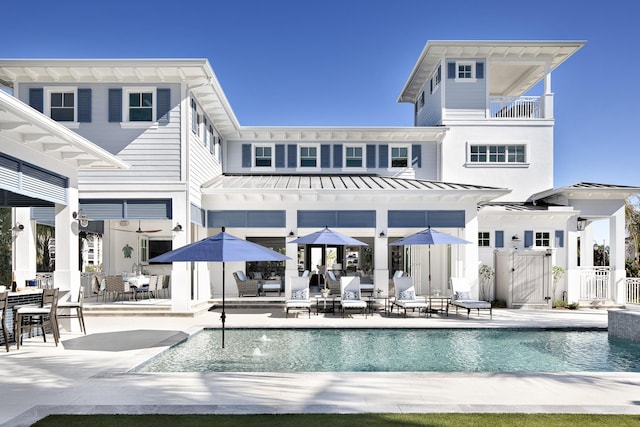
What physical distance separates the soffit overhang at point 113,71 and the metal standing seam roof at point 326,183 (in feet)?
12.0

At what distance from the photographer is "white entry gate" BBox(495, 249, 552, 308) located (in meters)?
15.0

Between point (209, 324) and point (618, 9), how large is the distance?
67.0 ft

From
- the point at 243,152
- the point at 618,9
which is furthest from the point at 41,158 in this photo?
the point at 618,9

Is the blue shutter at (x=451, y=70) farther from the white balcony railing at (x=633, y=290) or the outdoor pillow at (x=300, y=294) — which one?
the outdoor pillow at (x=300, y=294)

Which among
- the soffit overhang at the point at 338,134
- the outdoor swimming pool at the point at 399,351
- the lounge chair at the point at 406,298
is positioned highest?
the soffit overhang at the point at 338,134

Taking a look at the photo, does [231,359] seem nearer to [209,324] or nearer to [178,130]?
[209,324]

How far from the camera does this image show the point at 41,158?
935 cm

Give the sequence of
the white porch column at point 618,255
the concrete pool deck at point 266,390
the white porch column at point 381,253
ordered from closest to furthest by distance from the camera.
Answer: the concrete pool deck at point 266,390 → the white porch column at point 381,253 → the white porch column at point 618,255

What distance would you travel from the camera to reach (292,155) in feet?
63.9

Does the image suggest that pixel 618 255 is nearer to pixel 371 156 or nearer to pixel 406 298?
pixel 406 298

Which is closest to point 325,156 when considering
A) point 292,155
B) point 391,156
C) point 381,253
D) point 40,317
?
point 292,155

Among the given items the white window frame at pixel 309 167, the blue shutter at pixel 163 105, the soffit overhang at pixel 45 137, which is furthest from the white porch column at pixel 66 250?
the white window frame at pixel 309 167

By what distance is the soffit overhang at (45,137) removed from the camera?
271 inches

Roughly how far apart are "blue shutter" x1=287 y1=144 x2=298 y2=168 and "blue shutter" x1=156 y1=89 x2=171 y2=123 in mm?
6678
